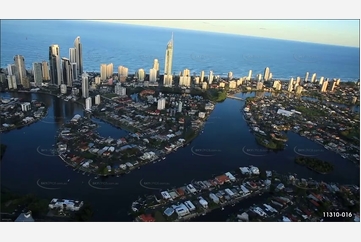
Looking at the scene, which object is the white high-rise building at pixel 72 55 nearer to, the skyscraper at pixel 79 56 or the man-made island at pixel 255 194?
the skyscraper at pixel 79 56

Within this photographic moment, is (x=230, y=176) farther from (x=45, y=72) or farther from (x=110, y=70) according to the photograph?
(x=45, y=72)

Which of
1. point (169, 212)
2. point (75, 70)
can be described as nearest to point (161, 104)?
point (75, 70)

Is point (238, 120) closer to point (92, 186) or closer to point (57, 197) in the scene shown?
point (92, 186)

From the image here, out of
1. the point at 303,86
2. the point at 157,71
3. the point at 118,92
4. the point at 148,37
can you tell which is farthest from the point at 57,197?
the point at 303,86

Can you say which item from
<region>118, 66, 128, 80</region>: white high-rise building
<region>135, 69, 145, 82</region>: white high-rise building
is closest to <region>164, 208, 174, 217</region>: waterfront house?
<region>135, 69, 145, 82</region>: white high-rise building

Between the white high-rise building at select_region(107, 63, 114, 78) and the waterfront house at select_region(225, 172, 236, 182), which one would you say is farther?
the white high-rise building at select_region(107, 63, 114, 78)

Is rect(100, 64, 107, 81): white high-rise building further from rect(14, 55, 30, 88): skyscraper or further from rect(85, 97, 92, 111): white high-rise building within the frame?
rect(14, 55, 30, 88): skyscraper
